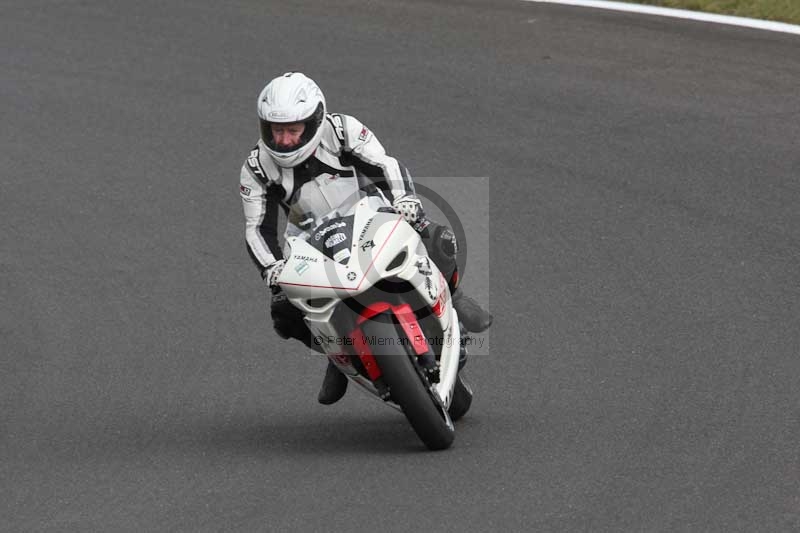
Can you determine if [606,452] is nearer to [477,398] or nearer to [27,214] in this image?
[477,398]

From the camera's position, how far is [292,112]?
→ 622 cm

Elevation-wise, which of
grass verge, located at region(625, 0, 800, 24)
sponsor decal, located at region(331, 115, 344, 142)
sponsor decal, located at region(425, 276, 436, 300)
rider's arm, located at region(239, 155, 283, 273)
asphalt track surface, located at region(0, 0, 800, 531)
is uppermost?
sponsor decal, located at region(331, 115, 344, 142)

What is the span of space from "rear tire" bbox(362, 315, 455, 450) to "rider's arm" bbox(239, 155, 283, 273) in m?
0.83

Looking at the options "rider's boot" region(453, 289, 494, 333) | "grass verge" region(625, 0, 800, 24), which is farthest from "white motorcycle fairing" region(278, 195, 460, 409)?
"grass verge" region(625, 0, 800, 24)

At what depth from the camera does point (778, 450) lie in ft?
19.4

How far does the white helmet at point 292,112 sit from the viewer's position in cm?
622

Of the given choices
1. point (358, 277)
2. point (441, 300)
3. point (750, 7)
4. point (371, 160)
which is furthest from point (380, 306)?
point (750, 7)

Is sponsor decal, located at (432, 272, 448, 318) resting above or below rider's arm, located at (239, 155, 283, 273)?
below

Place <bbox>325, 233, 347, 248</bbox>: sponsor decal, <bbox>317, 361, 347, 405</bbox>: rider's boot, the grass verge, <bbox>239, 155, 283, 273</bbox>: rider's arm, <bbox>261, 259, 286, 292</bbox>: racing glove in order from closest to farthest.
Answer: <bbox>325, 233, 347, 248</bbox>: sponsor decal < <bbox>261, 259, 286, 292</bbox>: racing glove < <bbox>239, 155, 283, 273</bbox>: rider's arm < <bbox>317, 361, 347, 405</bbox>: rider's boot < the grass verge

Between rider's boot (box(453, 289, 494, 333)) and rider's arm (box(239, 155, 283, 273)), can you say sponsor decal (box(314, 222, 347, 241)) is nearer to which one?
rider's arm (box(239, 155, 283, 273))

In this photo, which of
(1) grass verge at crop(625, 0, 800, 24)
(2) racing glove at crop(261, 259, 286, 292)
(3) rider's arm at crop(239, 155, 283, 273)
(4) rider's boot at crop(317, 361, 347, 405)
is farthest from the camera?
(1) grass verge at crop(625, 0, 800, 24)

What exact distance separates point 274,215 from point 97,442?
152 cm

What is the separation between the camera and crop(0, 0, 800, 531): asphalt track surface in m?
5.94

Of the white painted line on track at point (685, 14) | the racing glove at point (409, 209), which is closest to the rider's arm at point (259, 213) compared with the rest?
the racing glove at point (409, 209)
